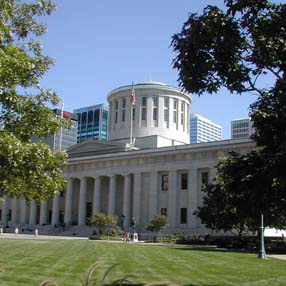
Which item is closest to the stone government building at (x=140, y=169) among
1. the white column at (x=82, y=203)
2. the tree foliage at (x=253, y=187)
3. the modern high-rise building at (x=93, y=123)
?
the white column at (x=82, y=203)

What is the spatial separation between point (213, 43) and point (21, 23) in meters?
5.54

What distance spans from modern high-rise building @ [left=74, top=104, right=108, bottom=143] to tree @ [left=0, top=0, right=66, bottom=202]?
6362 inches

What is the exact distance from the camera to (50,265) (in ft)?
67.0

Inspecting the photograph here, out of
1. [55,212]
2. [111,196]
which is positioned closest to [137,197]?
[111,196]

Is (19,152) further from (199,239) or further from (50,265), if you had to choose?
(199,239)

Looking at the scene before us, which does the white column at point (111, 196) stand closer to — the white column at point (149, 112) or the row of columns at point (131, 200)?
the row of columns at point (131, 200)

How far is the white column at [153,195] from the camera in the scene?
76438 mm

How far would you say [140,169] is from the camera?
8031 cm

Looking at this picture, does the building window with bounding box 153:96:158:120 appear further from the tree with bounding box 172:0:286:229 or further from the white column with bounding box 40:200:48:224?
the tree with bounding box 172:0:286:229

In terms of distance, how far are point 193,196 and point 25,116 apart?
61.8 meters

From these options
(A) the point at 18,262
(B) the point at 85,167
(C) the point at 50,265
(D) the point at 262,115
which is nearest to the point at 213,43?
(D) the point at 262,115

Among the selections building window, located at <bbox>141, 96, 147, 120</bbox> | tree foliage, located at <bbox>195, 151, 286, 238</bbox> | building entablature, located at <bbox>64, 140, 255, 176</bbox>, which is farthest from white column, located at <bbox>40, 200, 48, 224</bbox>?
tree foliage, located at <bbox>195, 151, 286, 238</bbox>

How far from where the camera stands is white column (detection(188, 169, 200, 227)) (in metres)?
71.4

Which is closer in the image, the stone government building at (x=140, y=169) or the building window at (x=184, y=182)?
the stone government building at (x=140, y=169)
